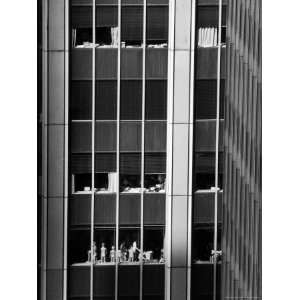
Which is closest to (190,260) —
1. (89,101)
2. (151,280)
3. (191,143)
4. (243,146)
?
(151,280)

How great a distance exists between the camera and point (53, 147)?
42.4 metres

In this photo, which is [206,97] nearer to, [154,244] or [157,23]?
[157,23]

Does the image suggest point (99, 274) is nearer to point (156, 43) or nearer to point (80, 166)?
point (80, 166)

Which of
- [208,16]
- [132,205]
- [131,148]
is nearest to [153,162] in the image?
[131,148]

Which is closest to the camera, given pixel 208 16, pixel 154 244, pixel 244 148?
pixel 244 148

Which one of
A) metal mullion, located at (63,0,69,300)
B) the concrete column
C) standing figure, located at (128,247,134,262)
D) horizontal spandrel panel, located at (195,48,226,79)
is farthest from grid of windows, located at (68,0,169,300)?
horizontal spandrel panel, located at (195,48,226,79)

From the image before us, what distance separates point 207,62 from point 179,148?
3.86 meters

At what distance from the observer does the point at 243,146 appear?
25.0m

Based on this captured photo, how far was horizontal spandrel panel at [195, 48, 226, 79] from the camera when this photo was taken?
138ft

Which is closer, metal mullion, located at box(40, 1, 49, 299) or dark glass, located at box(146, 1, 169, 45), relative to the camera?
metal mullion, located at box(40, 1, 49, 299)

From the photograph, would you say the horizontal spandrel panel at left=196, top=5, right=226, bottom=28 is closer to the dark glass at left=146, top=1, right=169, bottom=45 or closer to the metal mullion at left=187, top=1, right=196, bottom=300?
the metal mullion at left=187, top=1, right=196, bottom=300

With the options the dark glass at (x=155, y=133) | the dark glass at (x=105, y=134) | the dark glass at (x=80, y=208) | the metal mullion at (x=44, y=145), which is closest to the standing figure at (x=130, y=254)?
the dark glass at (x=80, y=208)

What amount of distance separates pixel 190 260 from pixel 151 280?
1.92 meters

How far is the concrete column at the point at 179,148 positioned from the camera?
41812 mm
